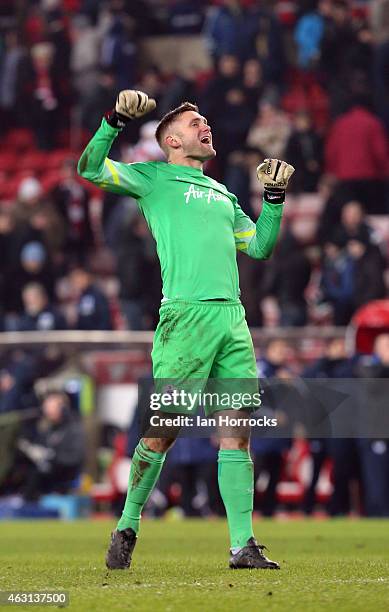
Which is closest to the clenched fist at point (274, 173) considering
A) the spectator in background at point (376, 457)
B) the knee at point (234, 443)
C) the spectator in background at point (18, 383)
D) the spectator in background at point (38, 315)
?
the knee at point (234, 443)

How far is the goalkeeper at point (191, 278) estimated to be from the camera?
6.45m

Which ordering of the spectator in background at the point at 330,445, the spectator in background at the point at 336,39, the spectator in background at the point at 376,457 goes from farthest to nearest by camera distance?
the spectator in background at the point at 336,39, the spectator in background at the point at 330,445, the spectator in background at the point at 376,457

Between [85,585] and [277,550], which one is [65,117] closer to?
[277,550]

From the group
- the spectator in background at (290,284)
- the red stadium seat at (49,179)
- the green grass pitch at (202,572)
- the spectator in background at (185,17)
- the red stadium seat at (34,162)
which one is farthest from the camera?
the spectator in background at (185,17)

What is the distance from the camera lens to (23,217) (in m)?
18.8

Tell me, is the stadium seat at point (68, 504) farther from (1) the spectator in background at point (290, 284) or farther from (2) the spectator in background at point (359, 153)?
(2) the spectator in background at point (359, 153)

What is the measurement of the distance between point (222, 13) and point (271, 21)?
108 centimetres

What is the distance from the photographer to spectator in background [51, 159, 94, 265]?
63.1ft

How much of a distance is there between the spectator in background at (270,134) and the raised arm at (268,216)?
1155cm

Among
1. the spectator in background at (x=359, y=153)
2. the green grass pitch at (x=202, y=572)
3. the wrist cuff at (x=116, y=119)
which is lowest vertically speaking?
the green grass pitch at (x=202, y=572)

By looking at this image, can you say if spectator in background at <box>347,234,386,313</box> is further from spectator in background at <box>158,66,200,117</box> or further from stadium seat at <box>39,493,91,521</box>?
spectator in background at <box>158,66,200,117</box>

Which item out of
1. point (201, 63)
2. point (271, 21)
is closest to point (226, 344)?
point (271, 21)

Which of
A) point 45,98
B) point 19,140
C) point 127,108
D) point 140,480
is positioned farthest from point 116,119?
point 19,140

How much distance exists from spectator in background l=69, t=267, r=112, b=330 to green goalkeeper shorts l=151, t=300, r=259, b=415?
9839mm
